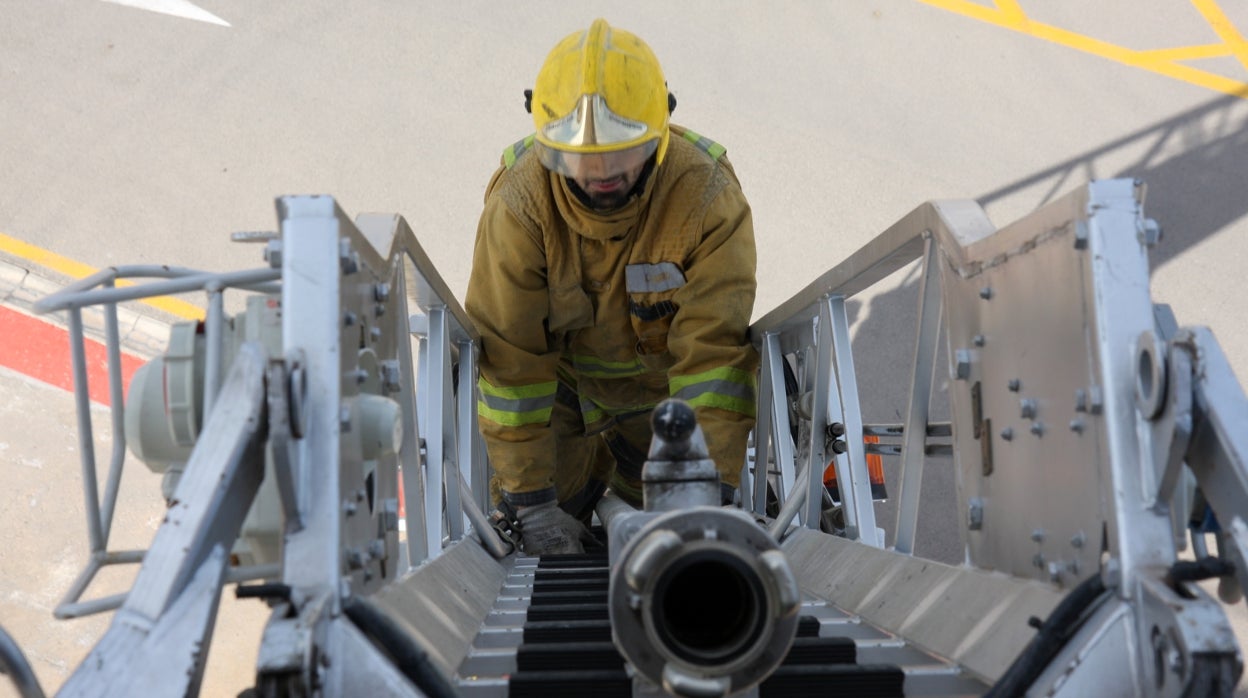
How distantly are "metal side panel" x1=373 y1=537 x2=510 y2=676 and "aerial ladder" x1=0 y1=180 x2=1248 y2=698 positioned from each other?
14mm

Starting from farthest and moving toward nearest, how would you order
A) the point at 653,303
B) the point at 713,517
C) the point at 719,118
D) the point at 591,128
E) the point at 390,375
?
the point at 719,118, the point at 653,303, the point at 591,128, the point at 390,375, the point at 713,517

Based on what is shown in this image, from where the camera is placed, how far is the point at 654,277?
3.70 metres

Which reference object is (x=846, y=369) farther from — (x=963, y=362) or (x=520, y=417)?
(x=520, y=417)

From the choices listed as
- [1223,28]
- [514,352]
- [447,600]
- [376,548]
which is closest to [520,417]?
[514,352]

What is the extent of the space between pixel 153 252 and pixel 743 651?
18.4 feet

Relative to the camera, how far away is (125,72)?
22.9 ft

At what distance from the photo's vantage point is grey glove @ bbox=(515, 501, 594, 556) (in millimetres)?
4246

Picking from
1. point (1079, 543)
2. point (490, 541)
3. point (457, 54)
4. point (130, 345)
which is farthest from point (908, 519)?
point (457, 54)

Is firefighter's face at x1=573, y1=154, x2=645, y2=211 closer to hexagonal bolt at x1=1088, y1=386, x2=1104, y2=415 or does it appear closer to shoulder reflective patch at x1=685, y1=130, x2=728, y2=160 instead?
shoulder reflective patch at x1=685, y1=130, x2=728, y2=160

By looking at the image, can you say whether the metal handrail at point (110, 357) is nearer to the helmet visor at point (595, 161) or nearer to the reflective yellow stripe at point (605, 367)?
the helmet visor at point (595, 161)

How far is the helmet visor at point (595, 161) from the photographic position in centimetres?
318

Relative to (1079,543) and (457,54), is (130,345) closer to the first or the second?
(457,54)

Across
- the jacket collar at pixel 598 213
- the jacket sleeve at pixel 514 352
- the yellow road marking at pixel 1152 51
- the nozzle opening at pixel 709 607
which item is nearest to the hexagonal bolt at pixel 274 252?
the nozzle opening at pixel 709 607

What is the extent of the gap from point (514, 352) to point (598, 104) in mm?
1084
